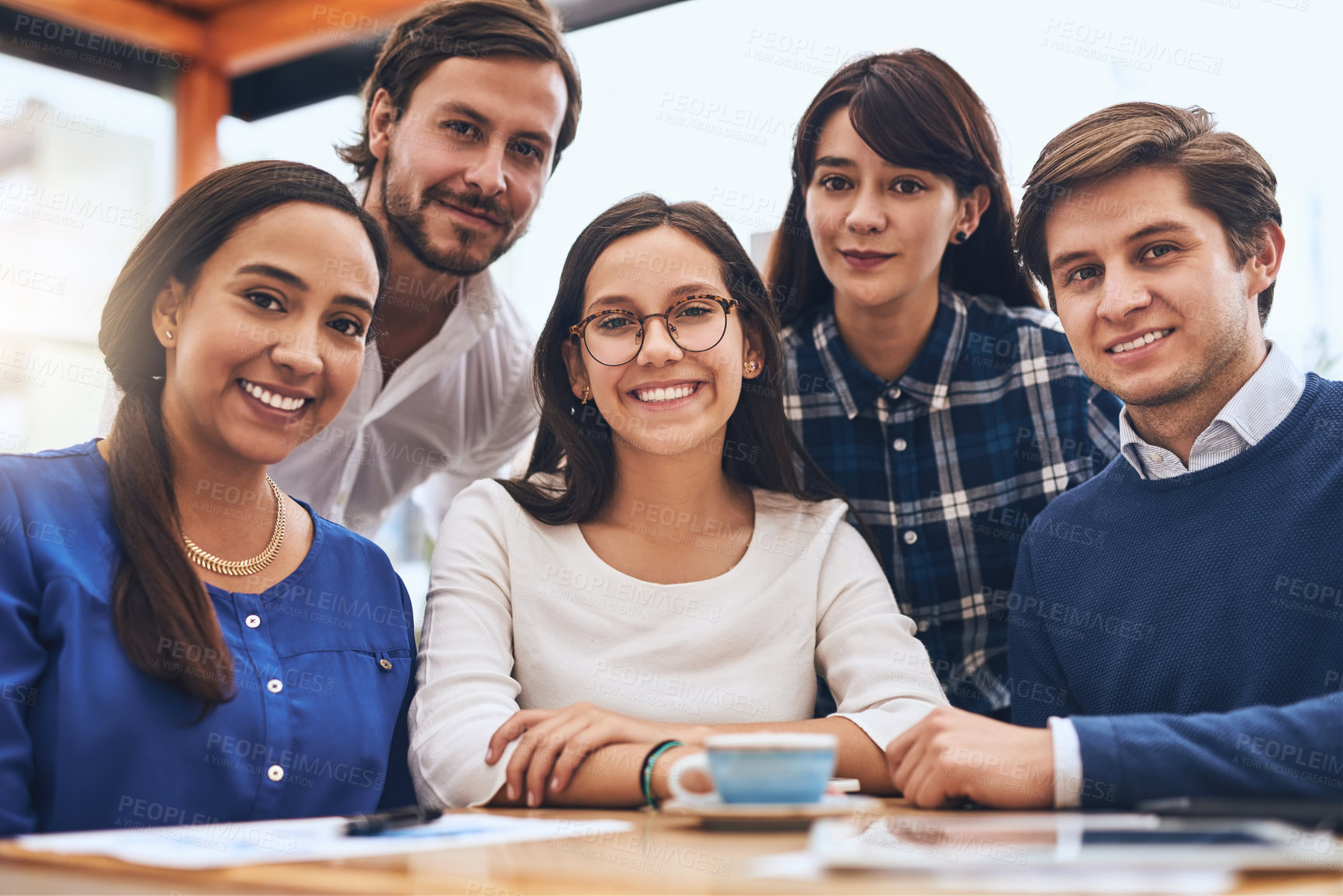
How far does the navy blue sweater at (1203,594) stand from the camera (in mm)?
1521

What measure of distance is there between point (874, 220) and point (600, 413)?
70 cm

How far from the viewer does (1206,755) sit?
3.95ft

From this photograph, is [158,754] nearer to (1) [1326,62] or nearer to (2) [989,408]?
(2) [989,408]

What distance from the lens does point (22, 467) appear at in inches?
58.2

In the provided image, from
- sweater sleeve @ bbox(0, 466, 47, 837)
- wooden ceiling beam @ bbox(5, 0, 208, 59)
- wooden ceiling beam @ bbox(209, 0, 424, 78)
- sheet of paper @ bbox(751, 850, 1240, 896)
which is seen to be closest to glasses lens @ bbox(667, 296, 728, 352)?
sweater sleeve @ bbox(0, 466, 47, 837)

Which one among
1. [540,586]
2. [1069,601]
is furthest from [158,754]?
[1069,601]

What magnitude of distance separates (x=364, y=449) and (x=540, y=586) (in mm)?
1134

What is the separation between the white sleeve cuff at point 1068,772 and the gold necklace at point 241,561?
108 cm

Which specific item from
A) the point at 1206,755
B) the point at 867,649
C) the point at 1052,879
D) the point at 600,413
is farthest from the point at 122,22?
the point at 1052,879

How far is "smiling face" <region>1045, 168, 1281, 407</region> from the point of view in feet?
5.53

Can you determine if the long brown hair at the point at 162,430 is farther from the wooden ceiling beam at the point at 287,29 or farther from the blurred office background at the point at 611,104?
the wooden ceiling beam at the point at 287,29

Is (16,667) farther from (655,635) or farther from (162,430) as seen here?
(655,635)

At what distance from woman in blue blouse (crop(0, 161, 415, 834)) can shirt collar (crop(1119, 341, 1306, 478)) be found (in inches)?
49.9

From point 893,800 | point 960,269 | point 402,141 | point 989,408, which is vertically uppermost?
point 402,141
